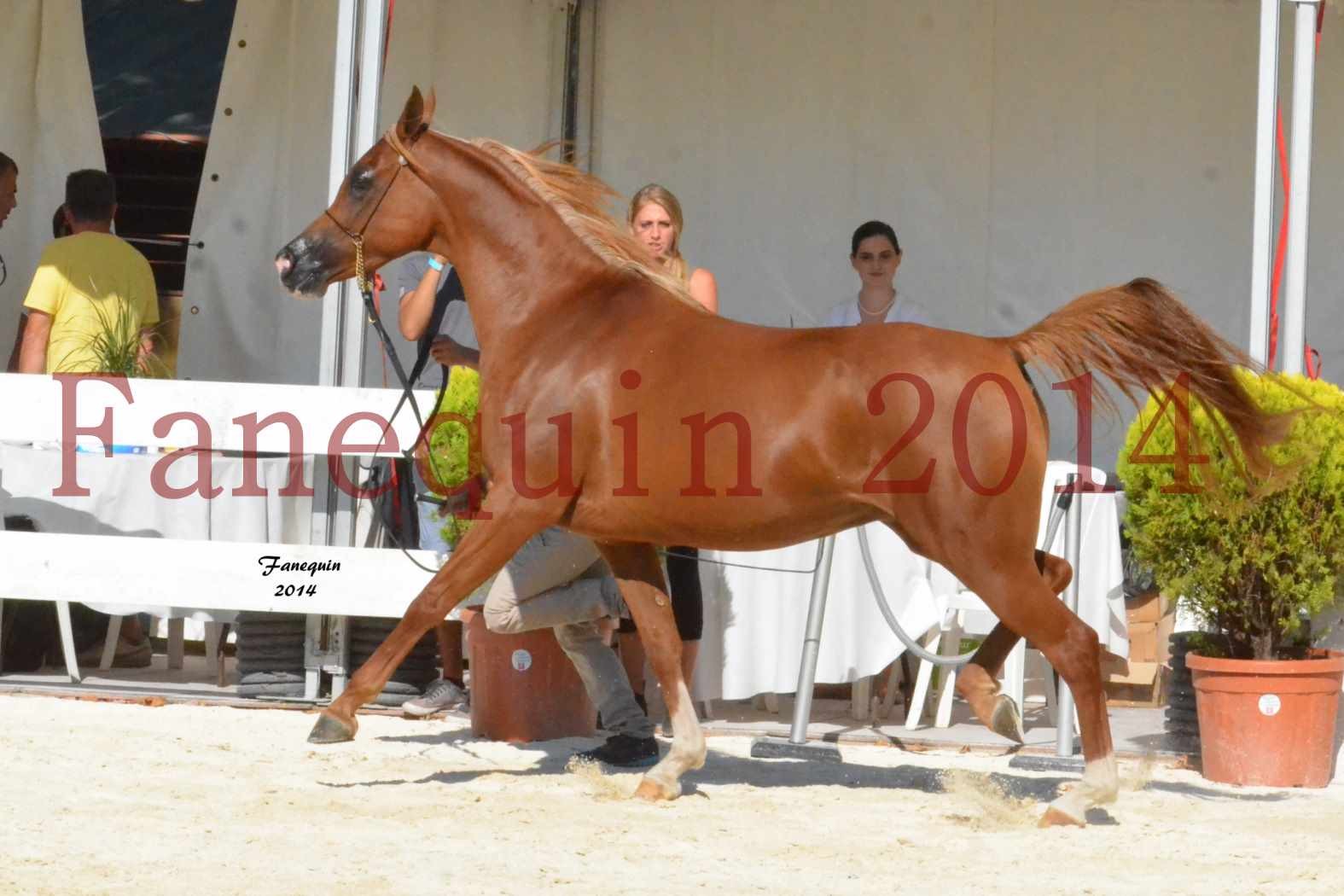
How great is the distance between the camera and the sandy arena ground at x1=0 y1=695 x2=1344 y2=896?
400 cm

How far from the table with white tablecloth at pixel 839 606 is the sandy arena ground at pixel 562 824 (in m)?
0.59

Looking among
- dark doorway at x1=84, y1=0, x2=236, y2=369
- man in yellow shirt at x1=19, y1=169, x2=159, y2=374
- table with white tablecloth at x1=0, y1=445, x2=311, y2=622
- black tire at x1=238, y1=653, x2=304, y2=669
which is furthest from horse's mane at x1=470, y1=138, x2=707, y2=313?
dark doorway at x1=84, y1=0, x2=236, y2=369

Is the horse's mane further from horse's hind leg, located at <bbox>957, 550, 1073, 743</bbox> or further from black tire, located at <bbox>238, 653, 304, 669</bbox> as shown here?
black tire, located at <bbox>238, 653, 304, 669</bbox>

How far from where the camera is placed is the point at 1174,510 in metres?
5.66

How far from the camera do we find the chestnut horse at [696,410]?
4707 mm

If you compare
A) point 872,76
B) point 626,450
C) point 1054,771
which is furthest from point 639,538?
point 872,76

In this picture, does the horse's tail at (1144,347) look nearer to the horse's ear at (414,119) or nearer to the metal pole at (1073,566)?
the metal pole at (1073,566)

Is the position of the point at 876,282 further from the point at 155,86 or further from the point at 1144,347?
the point at 155,86

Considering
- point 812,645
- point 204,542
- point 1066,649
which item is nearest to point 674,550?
point 812,645

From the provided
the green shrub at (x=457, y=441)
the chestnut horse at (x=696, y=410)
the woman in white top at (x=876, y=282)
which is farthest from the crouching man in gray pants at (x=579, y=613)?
the woman in white top at (x=876, y=282)

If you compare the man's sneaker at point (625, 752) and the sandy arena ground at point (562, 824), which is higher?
the man's sneaker at point (625, 752)

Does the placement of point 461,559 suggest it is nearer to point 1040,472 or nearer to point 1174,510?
point 1040,472

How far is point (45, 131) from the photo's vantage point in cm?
881

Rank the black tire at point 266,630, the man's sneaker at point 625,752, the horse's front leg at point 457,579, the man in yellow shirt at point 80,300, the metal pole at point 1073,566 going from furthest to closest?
the man in yellow shirt at point 80,300
the black tire at point 266,630
the metal pole at point 1073,566
the man's sneaker at point 625,752
the horse's front leg at point 457,579
